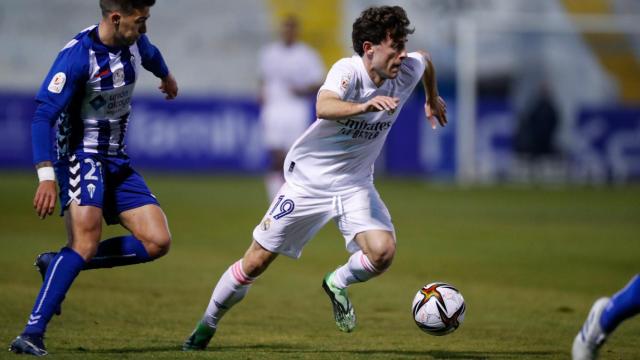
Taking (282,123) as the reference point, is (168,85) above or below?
above

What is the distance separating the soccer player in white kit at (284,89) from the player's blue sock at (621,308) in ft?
38.1

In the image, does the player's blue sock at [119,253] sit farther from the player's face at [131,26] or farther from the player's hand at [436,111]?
the player's hand at [436,111]

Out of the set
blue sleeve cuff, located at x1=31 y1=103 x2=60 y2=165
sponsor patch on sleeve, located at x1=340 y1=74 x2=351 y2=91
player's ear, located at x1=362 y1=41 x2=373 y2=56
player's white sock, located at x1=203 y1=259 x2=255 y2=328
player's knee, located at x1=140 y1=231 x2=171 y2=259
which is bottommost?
player's white sock, located at x1=203 y1=259 x2=255 y2=328

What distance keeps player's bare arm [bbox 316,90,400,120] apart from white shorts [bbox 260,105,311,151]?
36.3 feet

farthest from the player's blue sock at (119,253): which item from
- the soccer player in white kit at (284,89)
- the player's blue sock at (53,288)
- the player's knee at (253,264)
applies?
the soccer player in white kit at (284,89)

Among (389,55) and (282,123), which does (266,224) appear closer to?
(389,55)

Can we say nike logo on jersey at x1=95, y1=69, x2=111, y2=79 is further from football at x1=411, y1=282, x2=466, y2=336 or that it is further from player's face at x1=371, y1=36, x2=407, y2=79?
football at x1=411, y1=282, x2=466, y2=336

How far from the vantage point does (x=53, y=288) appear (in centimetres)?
679

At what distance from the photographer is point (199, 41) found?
3025cm

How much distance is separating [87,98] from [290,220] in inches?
59.4

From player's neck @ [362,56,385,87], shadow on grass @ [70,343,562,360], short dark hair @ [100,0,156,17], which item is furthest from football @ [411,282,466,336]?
short dark hair @ [100,0,156,17]

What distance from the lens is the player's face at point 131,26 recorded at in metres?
6.88

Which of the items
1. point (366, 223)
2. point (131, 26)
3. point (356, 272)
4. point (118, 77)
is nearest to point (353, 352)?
point (356, 272)

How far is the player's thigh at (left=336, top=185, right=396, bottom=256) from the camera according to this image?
726 cm
